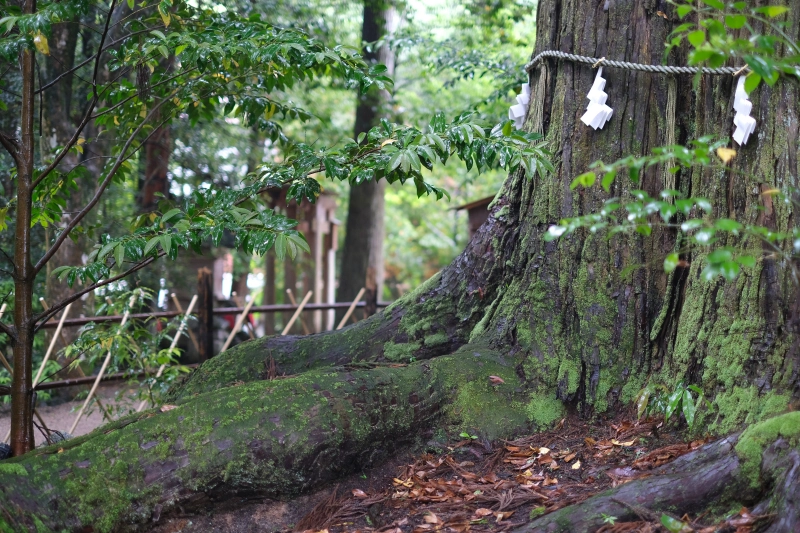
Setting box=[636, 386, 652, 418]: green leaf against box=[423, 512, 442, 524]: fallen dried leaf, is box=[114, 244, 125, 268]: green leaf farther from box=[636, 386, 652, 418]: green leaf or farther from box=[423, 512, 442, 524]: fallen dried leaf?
box=[636, 386, 652, 418]: green leaf

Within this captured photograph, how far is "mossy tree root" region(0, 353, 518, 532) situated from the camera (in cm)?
225

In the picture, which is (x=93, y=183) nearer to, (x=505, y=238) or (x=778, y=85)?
(x=505, y=238)

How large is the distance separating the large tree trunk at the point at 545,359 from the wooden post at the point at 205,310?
3.04 m

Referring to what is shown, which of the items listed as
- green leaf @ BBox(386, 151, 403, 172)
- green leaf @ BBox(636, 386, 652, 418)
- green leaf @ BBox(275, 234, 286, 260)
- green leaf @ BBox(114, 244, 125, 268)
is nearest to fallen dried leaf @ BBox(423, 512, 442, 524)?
green leaf @ BBox(636, 386, 652, 418)

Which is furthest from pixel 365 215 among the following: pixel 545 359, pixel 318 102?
pixel 545 359

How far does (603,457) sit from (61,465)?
200cm

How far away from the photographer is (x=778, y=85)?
263 centimetres

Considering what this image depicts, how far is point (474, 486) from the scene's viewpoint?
8.54 ft

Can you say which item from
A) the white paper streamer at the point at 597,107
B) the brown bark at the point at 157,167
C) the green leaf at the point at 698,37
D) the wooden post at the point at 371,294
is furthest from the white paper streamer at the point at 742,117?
the brown bark at the point at 157,167

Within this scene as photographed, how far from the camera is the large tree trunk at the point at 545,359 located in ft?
7.38

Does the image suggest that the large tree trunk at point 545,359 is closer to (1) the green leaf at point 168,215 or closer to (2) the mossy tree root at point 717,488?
(2) the mossy tree root at point 717,488

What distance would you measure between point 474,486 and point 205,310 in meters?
4.50

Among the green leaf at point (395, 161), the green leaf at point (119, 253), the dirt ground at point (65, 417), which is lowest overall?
the dirt ground at point (65, 417)

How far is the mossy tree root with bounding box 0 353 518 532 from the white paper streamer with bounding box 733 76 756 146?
1.62m
